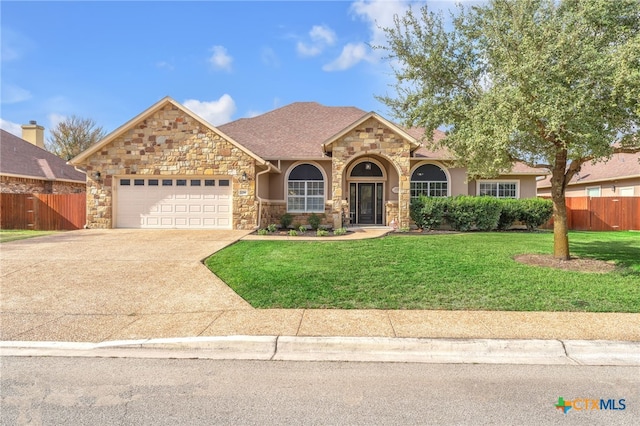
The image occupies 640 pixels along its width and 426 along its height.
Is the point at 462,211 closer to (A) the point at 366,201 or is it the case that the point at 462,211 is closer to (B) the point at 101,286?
(A) the point at 366,201

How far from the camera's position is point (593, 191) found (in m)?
24.5

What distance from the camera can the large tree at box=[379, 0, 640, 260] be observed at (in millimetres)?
7230

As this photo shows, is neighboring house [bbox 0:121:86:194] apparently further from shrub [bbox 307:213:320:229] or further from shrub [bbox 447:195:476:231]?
shrub [bbox 447:195:476:231]

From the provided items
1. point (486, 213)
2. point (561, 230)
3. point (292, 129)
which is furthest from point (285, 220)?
point (561, 230)

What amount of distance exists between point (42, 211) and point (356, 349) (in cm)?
1891

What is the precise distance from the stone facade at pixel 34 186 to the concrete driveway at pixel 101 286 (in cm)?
983

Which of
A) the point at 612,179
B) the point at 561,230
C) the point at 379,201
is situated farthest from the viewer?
the point at 612,179

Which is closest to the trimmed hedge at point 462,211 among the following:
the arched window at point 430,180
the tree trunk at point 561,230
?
the arched window at point 430,180

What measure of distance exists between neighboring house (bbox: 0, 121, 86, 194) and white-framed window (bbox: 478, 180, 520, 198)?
22.7 metres

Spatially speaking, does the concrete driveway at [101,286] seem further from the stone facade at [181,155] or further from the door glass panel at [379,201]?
the door glass panel at [379,201]

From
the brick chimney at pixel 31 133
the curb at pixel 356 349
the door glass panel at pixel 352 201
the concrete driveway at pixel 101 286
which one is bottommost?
the curb at pixel 356 349

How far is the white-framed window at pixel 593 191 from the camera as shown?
24.0 meters

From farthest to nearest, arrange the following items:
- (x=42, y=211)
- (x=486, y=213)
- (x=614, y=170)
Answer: (x=614, y=170) < (x=42, y=211) < (x=486, y=213)

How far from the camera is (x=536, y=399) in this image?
11.8 feet
